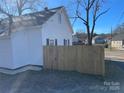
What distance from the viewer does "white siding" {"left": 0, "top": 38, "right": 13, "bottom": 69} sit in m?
13.8

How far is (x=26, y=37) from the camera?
14805 mm

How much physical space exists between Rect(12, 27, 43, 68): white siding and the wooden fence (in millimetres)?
665

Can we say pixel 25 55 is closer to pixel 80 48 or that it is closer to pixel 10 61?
pixel 10 61

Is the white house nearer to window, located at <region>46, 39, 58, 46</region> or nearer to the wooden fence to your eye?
window, located at <region>46, 39, 58, 46</region>

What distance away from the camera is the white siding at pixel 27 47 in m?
14.0

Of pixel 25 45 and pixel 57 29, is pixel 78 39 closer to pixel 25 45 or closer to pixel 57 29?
pixel 57 29

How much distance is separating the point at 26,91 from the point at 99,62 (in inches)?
205

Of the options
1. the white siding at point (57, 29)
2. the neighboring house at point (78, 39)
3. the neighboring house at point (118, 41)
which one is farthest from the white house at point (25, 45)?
the neighboring house at point (118, 41)

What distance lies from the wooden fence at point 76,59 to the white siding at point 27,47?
665 millimetres

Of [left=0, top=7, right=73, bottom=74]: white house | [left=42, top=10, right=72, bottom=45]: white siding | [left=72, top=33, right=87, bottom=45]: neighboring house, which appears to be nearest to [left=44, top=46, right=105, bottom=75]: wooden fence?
[left=0, top=7, right=73, bottom=74]: white house

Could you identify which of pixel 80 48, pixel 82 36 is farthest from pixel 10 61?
pixel 82 36

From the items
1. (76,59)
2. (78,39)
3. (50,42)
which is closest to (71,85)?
(76,59)

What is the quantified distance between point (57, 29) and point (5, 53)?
17.0 feet

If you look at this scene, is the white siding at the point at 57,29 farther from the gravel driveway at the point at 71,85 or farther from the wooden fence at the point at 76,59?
the gravel driveway at the point at 71,85
